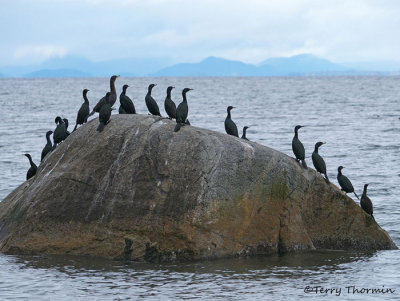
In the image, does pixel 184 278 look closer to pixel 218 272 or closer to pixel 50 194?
pixel 218 272

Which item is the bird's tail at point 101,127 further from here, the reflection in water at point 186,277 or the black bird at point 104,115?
the reflection in water at point 186,277

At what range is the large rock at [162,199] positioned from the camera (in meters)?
13.7

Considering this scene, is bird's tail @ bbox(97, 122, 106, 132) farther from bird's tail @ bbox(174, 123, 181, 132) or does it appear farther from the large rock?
bird's tail @ bbox(174, 123, 181, 132)

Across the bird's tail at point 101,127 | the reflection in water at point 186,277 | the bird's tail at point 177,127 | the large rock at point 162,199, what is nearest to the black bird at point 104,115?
the bird's tail at point 101,127

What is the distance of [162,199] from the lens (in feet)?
45.3

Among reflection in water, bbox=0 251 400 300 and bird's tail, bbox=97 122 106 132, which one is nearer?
reflection in water, bbox=0 251 400 300

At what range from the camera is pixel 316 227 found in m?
15.1

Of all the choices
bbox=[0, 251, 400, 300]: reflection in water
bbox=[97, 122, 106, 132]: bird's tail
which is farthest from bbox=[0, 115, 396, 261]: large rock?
bbox=[0, 251, 400, 300]: reflection in water

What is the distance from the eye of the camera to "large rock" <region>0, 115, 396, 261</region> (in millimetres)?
13734

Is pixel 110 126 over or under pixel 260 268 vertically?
over

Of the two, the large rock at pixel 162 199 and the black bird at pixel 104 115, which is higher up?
the black bird at pixel 104 115

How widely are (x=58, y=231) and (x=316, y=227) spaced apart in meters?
5.46

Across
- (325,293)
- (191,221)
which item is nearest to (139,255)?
(191,221)

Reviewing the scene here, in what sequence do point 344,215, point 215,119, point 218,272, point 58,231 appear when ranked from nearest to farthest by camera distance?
point 218,272
point 58,231
point 344,215
point 215,119
